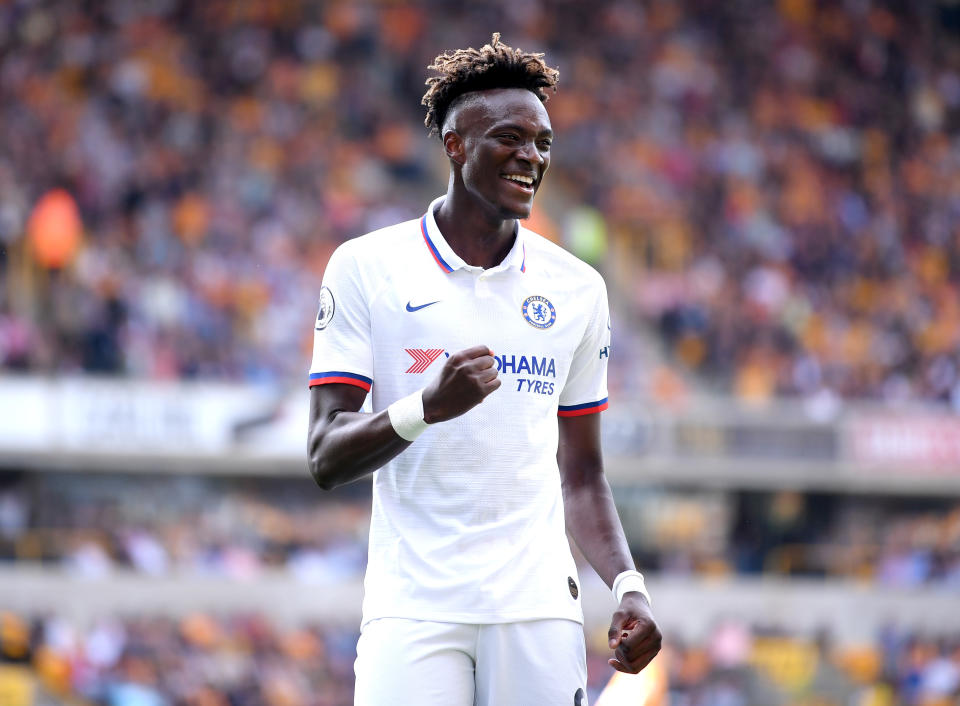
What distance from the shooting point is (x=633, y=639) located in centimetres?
381

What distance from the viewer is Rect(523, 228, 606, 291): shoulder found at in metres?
4.18

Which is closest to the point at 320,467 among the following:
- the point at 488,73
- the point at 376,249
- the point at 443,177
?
the point at 376,249

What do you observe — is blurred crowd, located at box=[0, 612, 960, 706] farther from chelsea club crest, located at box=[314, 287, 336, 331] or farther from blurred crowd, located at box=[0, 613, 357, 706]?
chelsea club crest, located at box=[314, 287, 336, 331]

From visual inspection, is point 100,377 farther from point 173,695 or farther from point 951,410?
point 951,410

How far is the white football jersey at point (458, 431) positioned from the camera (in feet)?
12.6

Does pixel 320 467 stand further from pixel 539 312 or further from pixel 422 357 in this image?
pixel 539 312

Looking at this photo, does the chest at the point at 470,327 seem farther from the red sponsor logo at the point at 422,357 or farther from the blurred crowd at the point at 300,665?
the blurred crowd at the point at 300,665

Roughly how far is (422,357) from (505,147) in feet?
1.84

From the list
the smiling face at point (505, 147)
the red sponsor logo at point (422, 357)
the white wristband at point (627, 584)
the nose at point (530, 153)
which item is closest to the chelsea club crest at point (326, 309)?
the red sponsor logo at point (422, 357)

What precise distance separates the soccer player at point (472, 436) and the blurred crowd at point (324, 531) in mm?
15800

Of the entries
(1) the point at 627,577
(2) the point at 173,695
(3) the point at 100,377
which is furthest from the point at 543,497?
(3) the point at 100,377

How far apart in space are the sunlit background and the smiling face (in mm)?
12446

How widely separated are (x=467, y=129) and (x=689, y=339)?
18.9 metres

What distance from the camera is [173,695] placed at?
15250 millimetres
